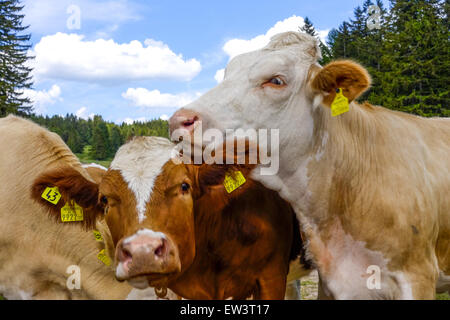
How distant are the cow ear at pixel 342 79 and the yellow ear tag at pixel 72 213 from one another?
2646 mm

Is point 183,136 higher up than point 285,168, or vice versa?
point 183,136

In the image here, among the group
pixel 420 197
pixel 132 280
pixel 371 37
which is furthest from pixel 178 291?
pixel 371 37

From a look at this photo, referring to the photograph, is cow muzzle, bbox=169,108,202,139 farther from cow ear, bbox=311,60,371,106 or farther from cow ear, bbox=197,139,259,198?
cow ear, bbox=311,60,371,106

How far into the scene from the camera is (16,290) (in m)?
4.87

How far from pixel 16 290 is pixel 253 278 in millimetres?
2936

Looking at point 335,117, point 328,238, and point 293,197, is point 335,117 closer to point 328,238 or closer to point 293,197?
point 293,197

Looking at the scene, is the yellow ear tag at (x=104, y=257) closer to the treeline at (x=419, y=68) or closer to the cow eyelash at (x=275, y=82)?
the cow eyelash at (x=275, y=82)

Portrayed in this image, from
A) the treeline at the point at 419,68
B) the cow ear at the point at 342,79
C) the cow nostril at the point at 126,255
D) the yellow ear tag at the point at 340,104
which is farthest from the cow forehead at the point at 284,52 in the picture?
the treeline at the point at 419,68

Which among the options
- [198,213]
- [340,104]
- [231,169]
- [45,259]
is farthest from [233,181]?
[45,259]

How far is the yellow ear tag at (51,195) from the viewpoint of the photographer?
402 centimetres

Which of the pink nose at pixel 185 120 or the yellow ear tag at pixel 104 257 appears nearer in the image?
the pink nose at pixel 185 120

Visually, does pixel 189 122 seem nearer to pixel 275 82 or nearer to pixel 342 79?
pixel 275 82

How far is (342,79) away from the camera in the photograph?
3.21 meters

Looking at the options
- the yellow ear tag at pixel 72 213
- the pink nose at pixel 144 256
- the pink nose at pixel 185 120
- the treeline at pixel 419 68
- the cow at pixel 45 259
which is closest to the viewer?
the pink nose at pixel 144 256
